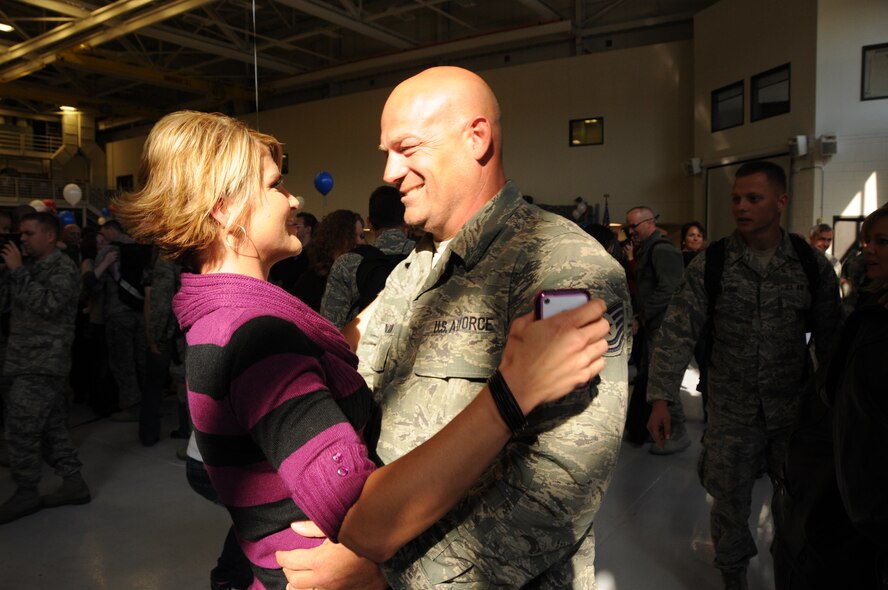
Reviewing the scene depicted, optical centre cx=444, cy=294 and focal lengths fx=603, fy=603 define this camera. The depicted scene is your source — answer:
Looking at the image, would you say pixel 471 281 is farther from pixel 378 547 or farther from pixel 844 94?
pixel 844 94

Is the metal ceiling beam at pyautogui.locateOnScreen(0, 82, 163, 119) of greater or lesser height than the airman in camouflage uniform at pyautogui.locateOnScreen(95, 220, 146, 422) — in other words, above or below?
above

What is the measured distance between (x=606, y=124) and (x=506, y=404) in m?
13.3

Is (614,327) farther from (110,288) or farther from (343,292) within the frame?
(110,288)

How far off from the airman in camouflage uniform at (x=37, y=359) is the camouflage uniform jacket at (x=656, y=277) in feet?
13.2

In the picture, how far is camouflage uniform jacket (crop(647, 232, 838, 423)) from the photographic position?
8.71 feet

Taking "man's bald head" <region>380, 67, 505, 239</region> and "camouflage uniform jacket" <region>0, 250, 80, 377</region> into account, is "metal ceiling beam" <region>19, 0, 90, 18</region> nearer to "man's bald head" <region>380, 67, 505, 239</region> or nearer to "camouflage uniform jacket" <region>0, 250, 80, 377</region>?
"camouflage uniform jacket" <region>0, 250, 80, 377</region>

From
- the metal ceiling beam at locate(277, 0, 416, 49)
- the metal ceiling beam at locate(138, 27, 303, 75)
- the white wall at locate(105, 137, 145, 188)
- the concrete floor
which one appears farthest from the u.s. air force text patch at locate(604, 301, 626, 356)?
the white wall at locate(105, 137, 145, 188)

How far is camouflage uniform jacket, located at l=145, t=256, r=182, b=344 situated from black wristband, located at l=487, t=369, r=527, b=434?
13.8ft

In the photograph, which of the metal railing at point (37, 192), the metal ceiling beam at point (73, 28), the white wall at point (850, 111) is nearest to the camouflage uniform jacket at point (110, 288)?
the metal ceiling beam at point (73, 28)

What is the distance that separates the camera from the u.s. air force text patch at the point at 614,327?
3.20ft

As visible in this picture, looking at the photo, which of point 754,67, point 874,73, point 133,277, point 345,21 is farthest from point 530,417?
point 345,21

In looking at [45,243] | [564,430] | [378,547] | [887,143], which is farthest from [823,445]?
[887,143]

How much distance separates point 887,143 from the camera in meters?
9.02

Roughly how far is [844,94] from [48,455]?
1095 cm
